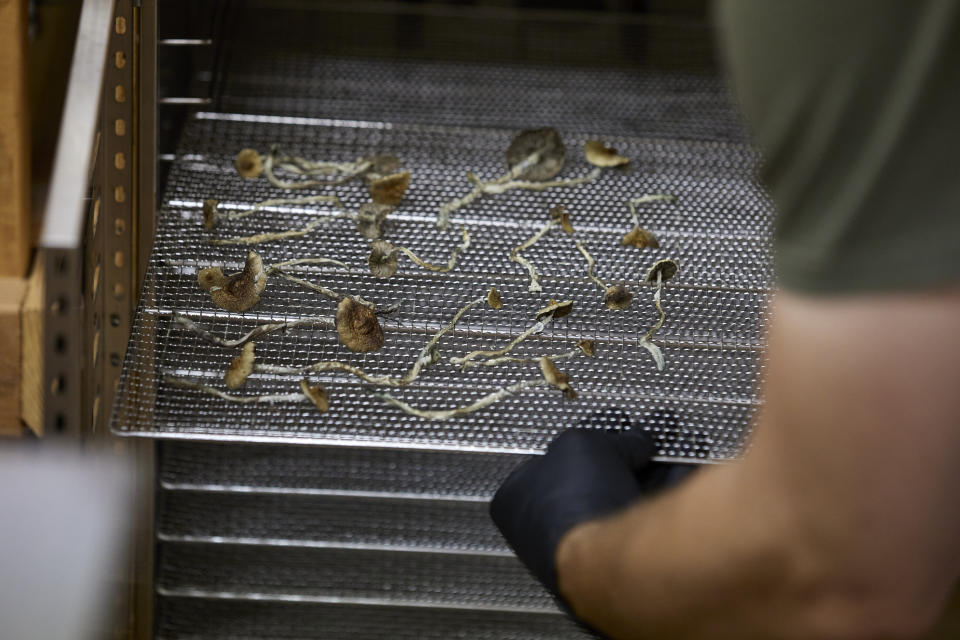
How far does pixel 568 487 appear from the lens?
0.76 m

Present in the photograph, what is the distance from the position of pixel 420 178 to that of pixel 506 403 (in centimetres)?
37

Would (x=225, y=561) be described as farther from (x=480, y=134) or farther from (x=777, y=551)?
(x=777, y=551)

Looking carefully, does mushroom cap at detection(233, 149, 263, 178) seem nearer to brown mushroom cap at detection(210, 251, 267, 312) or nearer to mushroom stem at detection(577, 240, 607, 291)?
brown mushroom cap at detection(210, 251, 267, 312)

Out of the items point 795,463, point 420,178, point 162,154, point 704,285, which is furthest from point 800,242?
point 162,154

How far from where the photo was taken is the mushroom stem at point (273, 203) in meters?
1.03

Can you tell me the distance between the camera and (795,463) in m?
0.42

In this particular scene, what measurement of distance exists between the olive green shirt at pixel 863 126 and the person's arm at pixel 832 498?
0.06 ft

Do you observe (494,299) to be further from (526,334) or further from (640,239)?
(640,239)

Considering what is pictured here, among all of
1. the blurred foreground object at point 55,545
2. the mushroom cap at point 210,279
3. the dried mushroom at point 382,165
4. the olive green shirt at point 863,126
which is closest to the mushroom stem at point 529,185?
the dried mushroom at point 382,165

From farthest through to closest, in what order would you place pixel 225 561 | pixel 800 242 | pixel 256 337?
pixel 225 561
pixel 256 337
pixel 800 242

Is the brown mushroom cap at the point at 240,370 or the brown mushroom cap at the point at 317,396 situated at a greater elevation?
the brown mushroom cap at the point at 240,370

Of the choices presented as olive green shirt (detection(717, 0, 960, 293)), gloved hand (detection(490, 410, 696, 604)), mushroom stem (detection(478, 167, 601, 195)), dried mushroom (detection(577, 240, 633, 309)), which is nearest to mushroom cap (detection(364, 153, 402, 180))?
mushroom stem (detection(478, 167, 601, 195))

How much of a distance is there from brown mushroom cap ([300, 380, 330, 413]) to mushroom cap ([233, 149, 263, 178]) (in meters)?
0.35

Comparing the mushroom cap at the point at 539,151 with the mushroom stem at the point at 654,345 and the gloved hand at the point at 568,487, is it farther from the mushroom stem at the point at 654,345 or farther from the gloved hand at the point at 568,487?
the gloved hand at the point at 568,487
